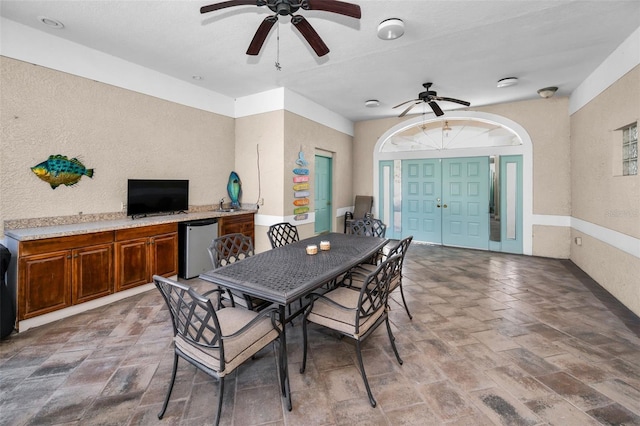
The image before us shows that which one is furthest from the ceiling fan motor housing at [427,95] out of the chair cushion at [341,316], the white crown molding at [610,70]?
the chair cushion at [341,316]

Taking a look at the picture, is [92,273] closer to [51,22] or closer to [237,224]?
[237,224]

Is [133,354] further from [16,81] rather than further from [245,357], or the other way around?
[16,81]

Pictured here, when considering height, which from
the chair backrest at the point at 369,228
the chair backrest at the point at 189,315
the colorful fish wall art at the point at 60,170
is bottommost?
the chair backrest at the point at 189,315

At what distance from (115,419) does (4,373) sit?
115cm

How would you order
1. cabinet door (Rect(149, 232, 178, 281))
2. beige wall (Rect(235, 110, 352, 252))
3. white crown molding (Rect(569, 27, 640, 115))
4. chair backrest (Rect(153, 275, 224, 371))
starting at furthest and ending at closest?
beige wall (Rect(235, 110, 352, 252)), cabinet door (Rect(149, 232, 178, 281)), white crown molding (Rect(569, 27, 640, 115)), chair backrest (Rect(153, 275, 224, 371))

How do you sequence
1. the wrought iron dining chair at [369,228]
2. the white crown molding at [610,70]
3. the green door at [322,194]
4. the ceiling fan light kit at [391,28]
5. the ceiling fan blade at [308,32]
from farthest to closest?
1. the green door at [322,194]
2. the wrought iron dining chair at [369,228]
3. the white crown molding at [610,70]
4. the ceiling fan light kit at [391,28]
5. the ceiling fan blade at [308,32]

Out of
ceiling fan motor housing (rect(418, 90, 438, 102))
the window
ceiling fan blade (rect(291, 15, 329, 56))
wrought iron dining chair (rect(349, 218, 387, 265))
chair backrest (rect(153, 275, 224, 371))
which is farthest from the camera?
ceiling fan motor housing (rect(418, 90, 438, 102))

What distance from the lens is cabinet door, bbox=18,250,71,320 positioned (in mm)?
2520

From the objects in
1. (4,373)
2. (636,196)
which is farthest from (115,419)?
(636,196)

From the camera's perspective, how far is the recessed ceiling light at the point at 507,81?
164 inches

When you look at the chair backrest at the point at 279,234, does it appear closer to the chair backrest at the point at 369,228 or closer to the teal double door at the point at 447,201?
the chair backrest at the point at 369,228

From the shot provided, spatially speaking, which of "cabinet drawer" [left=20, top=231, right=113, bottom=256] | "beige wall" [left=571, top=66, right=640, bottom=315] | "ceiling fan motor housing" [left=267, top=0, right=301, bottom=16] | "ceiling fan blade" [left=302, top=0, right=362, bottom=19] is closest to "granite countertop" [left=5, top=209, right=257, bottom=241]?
"cabinet drawer" [left=20, top=231, right=113, bottom=256]

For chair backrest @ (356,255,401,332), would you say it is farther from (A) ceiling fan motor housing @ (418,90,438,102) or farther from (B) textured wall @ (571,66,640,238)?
(A) ceiling fan motor housing @ (418,90,438,102)

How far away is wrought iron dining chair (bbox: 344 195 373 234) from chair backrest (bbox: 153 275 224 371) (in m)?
5.30
